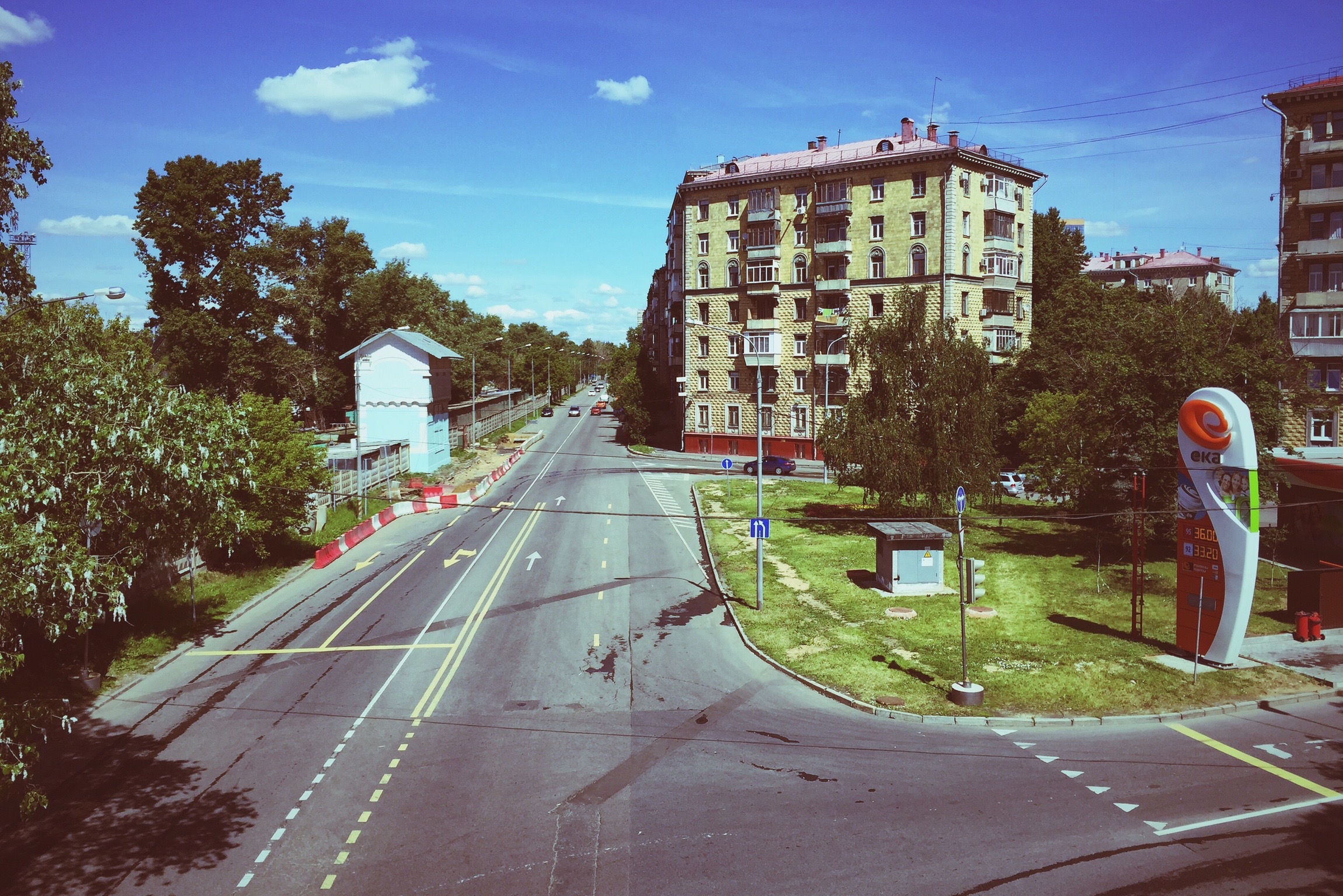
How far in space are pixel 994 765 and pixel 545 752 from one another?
8.82 m

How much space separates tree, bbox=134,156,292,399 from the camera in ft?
197

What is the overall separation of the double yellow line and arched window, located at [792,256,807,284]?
37.5 m

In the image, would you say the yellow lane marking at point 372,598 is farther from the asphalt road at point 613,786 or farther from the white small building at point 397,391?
the white small building at point 397,391

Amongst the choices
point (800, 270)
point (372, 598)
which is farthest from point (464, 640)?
point (800, 270)

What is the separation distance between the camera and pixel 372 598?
28719 mm

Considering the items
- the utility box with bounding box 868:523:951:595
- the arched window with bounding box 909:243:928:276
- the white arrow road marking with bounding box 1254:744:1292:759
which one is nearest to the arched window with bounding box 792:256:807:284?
the arched window with bounding box 909:243:928:276

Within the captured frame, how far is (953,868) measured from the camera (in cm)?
1220

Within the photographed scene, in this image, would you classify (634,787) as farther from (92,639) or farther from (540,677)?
(92,639)

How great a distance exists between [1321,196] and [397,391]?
58081 millimetres

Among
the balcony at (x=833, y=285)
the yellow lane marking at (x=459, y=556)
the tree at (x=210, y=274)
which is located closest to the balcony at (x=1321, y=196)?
the balcony at (x=833, y=285)

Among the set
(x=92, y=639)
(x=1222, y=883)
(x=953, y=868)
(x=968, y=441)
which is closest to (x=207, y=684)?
(x=92, y=639)

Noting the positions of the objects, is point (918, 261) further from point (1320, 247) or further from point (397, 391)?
point (397, 391)

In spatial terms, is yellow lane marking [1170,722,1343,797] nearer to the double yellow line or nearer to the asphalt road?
the asphalt road

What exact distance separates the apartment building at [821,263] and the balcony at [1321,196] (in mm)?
20023
